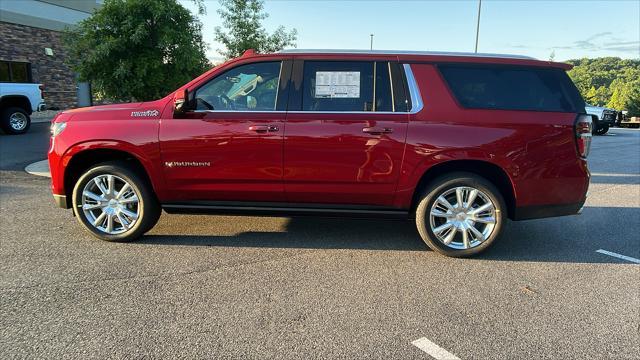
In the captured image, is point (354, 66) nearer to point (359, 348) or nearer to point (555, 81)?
point (555, 81)

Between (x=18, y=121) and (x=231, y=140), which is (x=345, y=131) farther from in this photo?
(x=18, y=121)

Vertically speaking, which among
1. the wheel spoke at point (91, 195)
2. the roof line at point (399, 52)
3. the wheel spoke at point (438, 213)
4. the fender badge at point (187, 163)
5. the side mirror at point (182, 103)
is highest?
the roof line at point (399, 52)

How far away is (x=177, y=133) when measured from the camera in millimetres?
4207

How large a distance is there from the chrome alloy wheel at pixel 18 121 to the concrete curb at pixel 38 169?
628 cm

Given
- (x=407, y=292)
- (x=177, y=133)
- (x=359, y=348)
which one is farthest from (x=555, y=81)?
(x=177, y=133)

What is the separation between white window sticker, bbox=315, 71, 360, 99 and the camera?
13.7ft

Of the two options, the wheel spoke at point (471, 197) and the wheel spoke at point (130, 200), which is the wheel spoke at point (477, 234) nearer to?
the wheel spoke at point (471, 197)

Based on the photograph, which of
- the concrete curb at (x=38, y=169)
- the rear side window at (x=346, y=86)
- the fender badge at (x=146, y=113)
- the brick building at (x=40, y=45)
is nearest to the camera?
the rear side window at (x=346, y=86)

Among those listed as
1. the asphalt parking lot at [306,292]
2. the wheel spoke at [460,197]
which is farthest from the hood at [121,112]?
the wheel spoke at [460,197]

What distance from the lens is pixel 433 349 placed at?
271 cm

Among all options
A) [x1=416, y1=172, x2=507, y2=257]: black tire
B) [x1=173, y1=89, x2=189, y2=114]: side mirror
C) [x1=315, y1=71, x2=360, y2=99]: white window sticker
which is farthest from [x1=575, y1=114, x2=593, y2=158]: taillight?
[x1=173, y1=89, x2=189, y2=114]: side mirror

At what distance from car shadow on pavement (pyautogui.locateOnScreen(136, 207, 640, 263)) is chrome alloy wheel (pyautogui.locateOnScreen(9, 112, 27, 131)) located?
12.0 m

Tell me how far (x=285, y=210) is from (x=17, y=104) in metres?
13.7

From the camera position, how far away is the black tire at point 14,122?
1359 centimetres
